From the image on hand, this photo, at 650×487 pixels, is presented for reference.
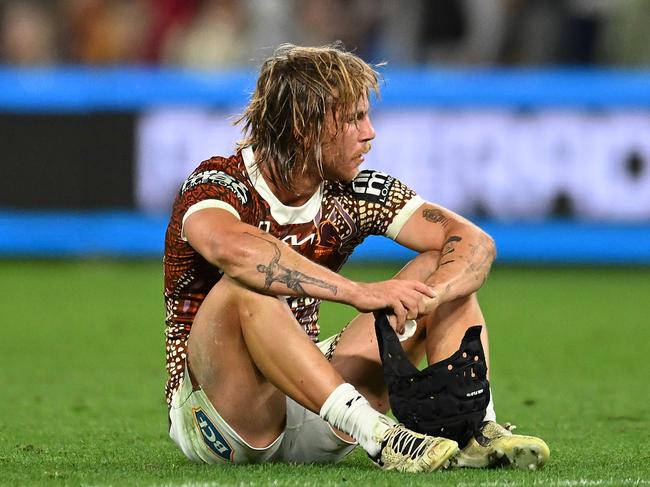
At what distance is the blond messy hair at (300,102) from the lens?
5066 mm

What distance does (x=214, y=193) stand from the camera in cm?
492

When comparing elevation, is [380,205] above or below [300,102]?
below

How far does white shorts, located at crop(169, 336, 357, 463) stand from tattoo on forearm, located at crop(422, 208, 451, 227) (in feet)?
2.91

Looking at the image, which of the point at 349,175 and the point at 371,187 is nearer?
the point at 349,175

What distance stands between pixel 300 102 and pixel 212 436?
1.19m

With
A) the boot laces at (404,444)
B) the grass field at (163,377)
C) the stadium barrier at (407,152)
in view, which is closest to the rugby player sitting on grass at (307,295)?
the boot laces at (404,444)

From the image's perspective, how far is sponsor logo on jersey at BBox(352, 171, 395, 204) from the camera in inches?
211

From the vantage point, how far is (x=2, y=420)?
6.40 m

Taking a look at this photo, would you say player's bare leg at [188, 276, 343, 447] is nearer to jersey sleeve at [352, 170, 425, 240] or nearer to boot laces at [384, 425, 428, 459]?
boot laces at [384, 425, 428, 459]

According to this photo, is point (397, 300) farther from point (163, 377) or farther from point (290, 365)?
point (163, 377)

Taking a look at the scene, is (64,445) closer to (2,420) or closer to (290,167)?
(2,420)

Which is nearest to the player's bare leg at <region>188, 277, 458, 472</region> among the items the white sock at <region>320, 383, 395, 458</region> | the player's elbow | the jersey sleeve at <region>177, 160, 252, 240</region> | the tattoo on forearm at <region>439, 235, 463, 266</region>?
the white sock at <region>320, 383, 395, 458</region>

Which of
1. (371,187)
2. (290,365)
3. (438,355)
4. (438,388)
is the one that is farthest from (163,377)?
(438,388)

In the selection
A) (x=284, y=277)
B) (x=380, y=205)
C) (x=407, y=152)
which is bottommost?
(x=407, y=152)
